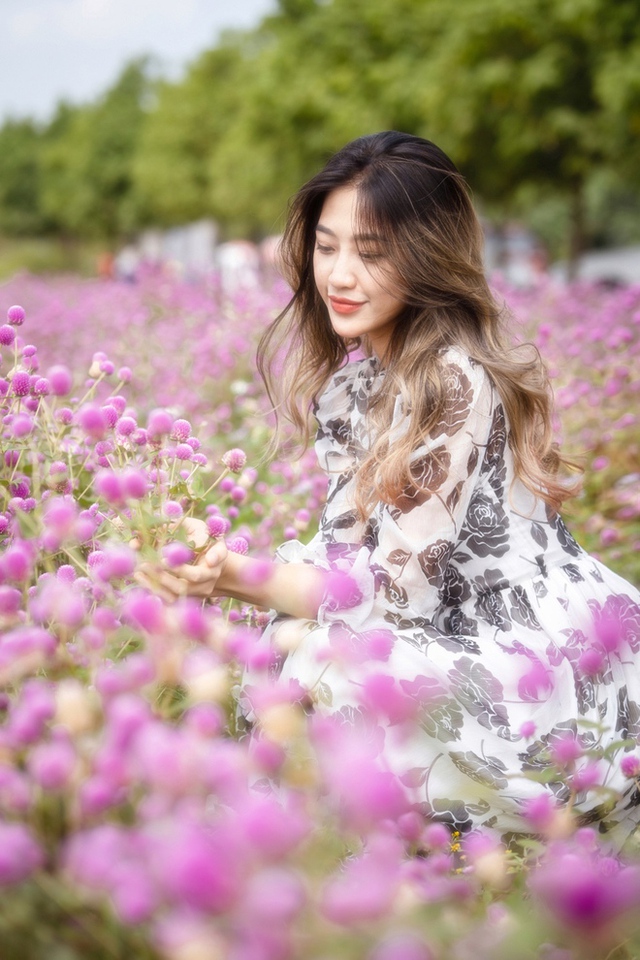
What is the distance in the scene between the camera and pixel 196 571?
5.22 feet

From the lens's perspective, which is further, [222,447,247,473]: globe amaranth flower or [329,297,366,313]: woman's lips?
[329,297,366,313]: woman's lips

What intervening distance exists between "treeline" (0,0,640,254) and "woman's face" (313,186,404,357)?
79cm

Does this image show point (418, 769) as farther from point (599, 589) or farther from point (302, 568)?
point (599, 589)

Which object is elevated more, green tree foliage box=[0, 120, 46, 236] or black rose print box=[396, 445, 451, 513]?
black rose print box=[396, 445, 451, 513]

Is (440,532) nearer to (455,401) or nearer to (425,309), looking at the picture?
(455,401)

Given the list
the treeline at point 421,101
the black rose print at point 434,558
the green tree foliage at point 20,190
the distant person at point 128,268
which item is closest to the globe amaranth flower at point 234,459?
the black rose print at point 434,558

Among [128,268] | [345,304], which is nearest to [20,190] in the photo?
[128,268]

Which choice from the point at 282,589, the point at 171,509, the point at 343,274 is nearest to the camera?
the point at 171,509

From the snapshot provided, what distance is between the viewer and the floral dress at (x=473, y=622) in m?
1.77

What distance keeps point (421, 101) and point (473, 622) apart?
10135mm

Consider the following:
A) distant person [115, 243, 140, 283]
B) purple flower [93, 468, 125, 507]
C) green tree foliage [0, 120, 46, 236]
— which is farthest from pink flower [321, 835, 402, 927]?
green tree foliage [0, 120, 46, 236]

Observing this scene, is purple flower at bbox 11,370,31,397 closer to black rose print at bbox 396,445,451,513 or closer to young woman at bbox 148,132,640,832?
young woman at bbox 148,132,640,832

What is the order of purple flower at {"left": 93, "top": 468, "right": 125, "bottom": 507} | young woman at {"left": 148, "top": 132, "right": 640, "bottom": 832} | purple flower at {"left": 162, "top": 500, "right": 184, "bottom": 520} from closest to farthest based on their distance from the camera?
purple flower at {"left": 93, "top": 468, "right": 125, "bottom": 507} < purple flower at {"left": 162, "top": 500, "right": 184, "bottom": 520} < young woman at {"left": 148, "top": 132, "right": 640, "bottom": 832}

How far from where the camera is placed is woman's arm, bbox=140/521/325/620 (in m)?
1.53
